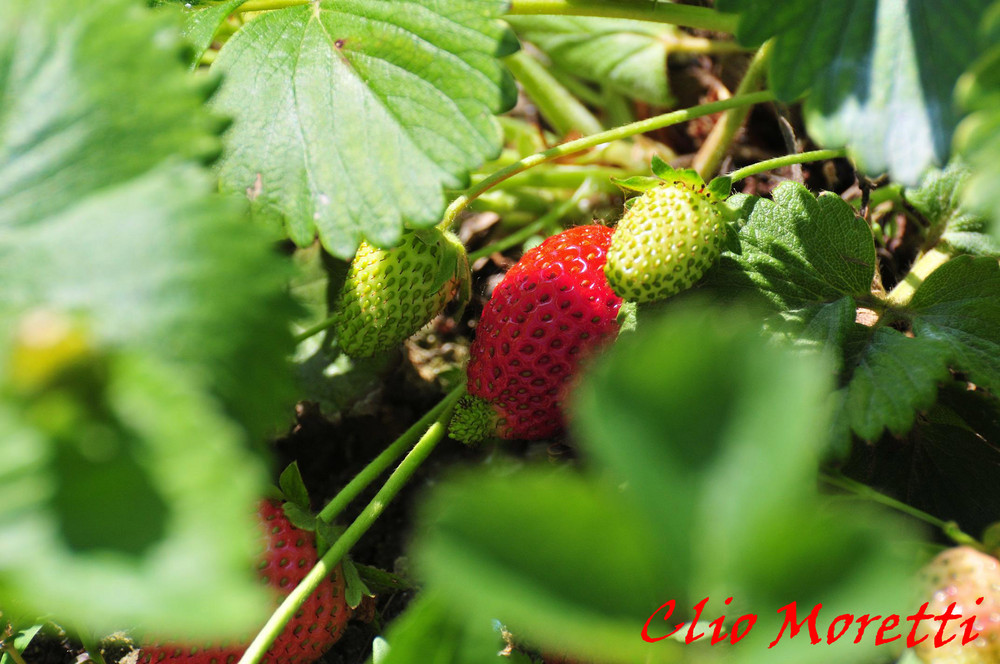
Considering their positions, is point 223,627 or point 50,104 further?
point 50,104

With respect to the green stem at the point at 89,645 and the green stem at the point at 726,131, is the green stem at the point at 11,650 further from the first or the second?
the green stem at the point at 726,131

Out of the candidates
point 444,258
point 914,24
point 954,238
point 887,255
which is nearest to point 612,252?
point 444,258

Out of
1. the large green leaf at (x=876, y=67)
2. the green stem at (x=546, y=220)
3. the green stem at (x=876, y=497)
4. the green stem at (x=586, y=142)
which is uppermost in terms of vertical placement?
the large green leaf at (x=876, y=67)

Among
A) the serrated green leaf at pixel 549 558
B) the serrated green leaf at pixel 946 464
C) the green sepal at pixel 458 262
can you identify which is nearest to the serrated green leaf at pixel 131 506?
the serrated green leaf at pixel 549 558

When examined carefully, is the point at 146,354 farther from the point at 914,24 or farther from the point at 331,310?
the point at 331,310

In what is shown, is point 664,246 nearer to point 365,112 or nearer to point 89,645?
point 365,112

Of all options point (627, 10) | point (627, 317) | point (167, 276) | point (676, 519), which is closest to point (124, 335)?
point (167, 276)

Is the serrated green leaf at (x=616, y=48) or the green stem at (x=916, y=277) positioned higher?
the serrated green leaf at (x=616, y=48)
